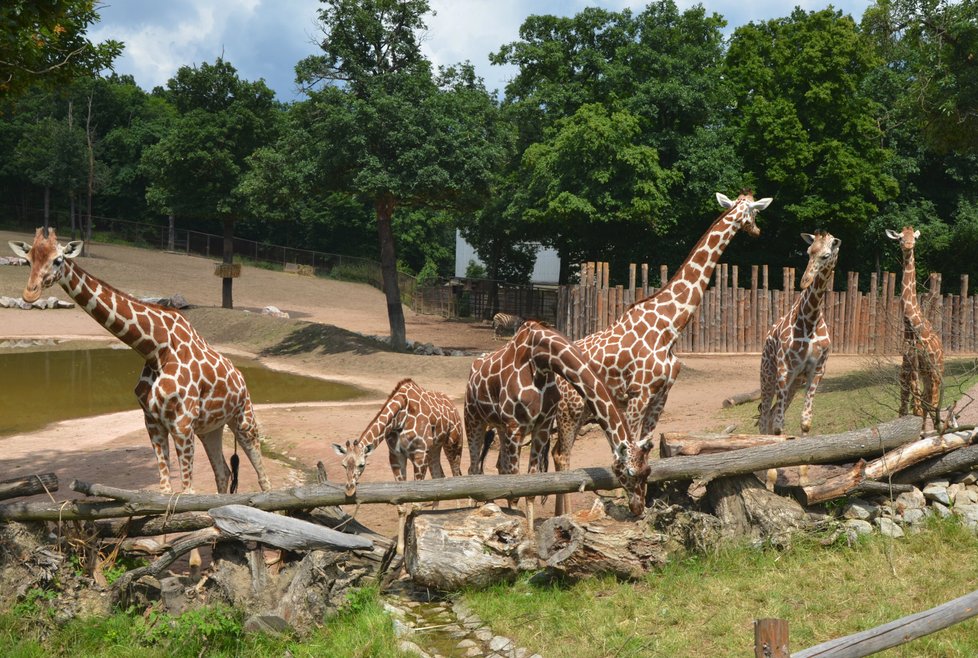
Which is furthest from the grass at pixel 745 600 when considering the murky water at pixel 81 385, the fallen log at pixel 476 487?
the murky water at pixel 81 385

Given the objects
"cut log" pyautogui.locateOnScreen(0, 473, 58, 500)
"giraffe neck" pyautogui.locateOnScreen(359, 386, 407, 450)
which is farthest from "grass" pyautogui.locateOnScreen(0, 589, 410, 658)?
"giraffe neck" pyautogui.locateOnScreen(359, 386, 407, 450)

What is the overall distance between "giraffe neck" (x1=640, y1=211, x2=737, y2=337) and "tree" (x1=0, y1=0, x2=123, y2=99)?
7646mm

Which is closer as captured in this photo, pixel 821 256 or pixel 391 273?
pixel 821 256

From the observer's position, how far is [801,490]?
843 centimetres

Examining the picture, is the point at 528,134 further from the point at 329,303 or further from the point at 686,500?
the point at 686,500

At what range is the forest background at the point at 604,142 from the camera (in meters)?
26.0

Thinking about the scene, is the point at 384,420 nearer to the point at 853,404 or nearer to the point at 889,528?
the point at 889,528

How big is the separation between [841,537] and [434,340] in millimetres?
25486

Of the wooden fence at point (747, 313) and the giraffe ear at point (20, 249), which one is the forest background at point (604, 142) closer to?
the wooden fence at point (747, 313)

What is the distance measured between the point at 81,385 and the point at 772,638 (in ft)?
66.5

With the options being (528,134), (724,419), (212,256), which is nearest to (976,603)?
(724,419)

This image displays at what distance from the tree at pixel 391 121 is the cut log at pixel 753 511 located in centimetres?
1804

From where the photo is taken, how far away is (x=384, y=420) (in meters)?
9.24

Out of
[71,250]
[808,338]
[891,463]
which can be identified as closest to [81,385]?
[71,250]
